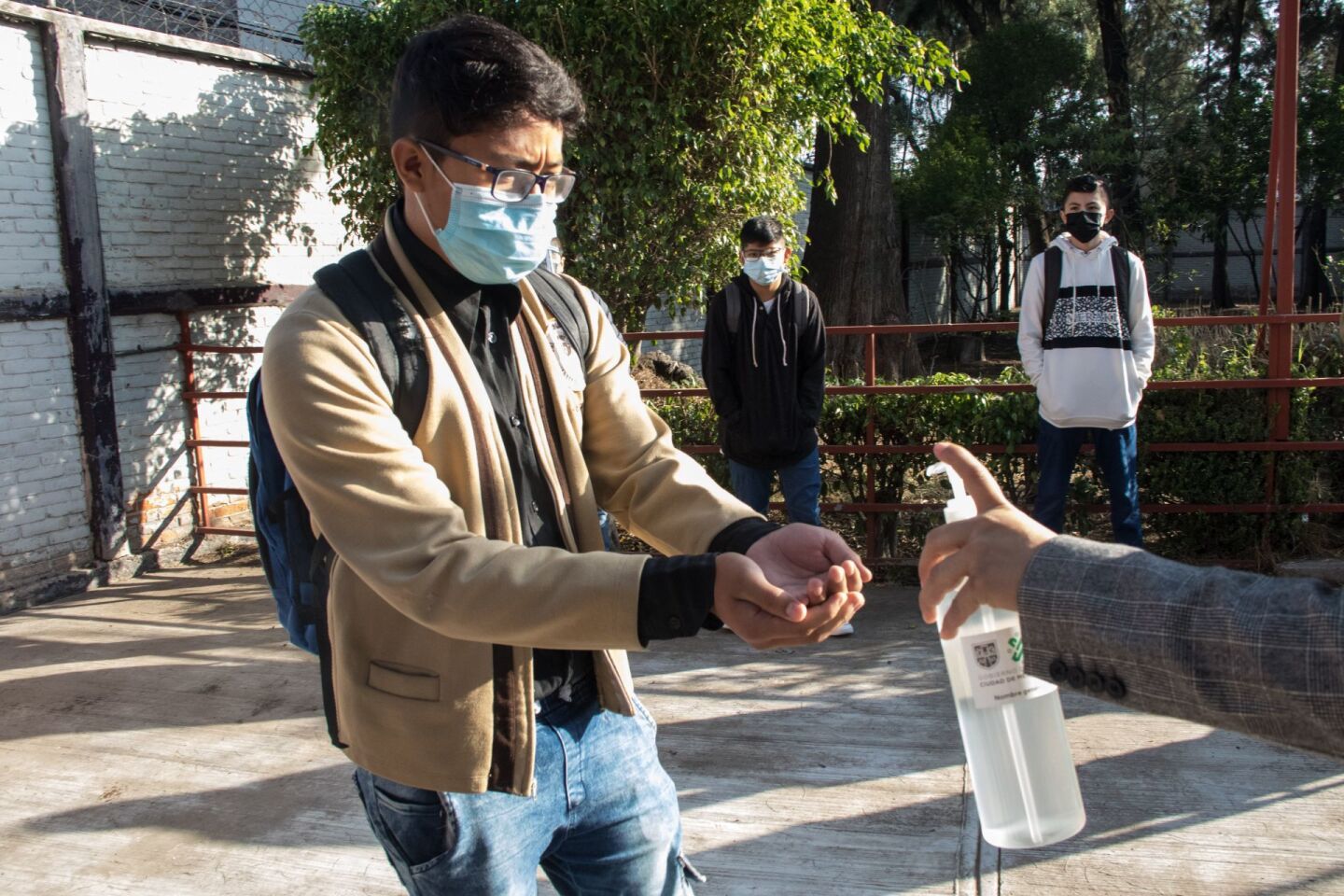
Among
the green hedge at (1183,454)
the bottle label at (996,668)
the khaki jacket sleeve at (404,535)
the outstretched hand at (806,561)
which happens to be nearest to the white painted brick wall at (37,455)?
the green hedge at (1183,454)

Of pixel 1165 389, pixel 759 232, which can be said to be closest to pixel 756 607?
pixel 759 232

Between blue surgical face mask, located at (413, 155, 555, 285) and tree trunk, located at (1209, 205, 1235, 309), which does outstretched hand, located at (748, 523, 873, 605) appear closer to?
blue surgical face mask, located at (413, 155, 555, 285)

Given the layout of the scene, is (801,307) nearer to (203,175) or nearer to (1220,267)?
(203,175)

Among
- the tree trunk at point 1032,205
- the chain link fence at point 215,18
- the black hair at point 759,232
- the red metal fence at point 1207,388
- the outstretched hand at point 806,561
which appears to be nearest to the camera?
the outstretched hand at point 806,561

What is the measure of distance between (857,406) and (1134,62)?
815 inches

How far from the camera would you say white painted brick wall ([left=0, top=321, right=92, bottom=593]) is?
6785 mm

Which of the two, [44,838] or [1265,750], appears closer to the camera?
[44,838]

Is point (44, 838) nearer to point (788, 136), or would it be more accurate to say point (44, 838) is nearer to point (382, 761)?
point (382, 761)

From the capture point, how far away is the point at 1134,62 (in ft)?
79.2

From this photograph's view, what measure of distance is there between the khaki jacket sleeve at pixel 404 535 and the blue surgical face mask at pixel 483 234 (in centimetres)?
26

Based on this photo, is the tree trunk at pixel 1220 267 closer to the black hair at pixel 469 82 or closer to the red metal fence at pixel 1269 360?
the red metal fence at pixel 1269 360

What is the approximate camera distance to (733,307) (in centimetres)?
584

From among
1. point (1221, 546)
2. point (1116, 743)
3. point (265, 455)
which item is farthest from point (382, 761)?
point (1221, 546)

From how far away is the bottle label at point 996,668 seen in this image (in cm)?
182
